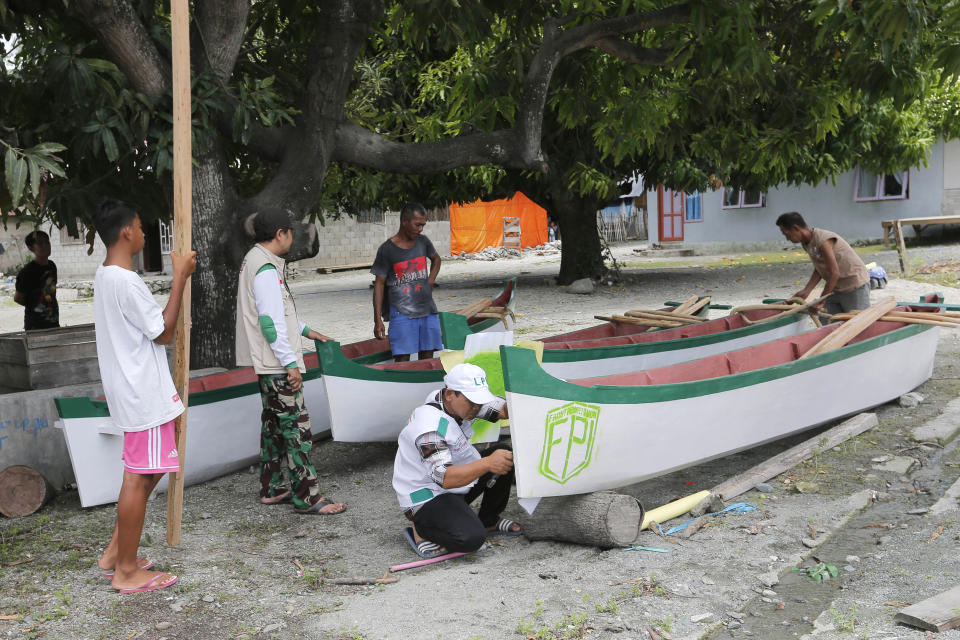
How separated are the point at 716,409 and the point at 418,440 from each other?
6.51ft

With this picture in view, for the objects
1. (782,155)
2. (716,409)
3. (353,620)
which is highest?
(782,155)

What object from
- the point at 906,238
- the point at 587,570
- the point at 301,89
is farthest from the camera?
the point at 906,238

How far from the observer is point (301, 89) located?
779 cm

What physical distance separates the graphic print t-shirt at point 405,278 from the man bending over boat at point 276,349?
1766 mm

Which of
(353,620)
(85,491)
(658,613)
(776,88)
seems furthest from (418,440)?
(776,88)

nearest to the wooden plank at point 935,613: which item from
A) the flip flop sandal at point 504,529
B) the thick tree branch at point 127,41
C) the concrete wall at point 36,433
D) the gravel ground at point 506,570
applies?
the gravel ground at point 506,570

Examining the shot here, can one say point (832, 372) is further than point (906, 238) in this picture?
No

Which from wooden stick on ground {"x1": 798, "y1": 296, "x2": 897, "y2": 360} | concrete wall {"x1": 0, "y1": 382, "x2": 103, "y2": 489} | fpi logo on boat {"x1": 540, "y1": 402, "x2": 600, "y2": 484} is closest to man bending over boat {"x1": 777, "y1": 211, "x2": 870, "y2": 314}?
wooden stick on ground {"x1": 798, "y1": 296, "x2": 897, "y2": 360}

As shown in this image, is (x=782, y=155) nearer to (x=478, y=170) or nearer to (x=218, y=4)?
(x=478, y=170)

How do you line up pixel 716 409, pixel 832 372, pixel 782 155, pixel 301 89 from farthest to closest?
pixel 782 155 < pixel 301 89 < pixel 832 372 < pixel 716 409

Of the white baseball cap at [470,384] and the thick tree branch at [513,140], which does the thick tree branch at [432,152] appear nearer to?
the thick tree branch at [513,140]

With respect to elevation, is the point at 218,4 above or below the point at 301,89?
above

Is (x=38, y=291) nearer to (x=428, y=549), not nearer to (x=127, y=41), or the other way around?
(x=127, y=41)

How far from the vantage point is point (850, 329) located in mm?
6961
